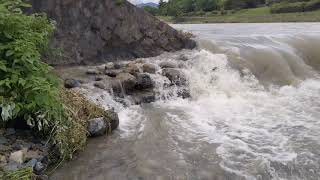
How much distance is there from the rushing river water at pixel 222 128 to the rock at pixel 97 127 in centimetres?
17

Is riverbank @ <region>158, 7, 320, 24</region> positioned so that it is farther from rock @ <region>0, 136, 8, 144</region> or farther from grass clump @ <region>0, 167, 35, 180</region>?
grass clump @ <region>0, 167, 35, 180</region>

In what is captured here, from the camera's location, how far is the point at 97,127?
7.82 metres

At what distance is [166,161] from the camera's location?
6785 millimetres

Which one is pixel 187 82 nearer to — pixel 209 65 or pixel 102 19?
pixel 209 65

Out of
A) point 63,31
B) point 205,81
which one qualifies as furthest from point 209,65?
point 63,31

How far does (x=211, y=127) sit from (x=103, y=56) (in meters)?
5.56

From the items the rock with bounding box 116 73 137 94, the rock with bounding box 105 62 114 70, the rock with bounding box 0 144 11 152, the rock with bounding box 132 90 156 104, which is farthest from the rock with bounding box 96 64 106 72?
the rock with bounding box 0 144 11 152

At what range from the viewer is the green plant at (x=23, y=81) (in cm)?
601

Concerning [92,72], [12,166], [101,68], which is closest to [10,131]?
[12,166]

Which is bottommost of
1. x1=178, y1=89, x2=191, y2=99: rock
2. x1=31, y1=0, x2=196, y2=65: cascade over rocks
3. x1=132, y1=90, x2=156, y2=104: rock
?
x1=178, y1=89, x2=191, y2=99: rock

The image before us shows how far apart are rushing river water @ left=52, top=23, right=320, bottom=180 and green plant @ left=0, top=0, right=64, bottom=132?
91 cm

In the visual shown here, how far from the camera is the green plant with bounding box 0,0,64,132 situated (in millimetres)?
6012

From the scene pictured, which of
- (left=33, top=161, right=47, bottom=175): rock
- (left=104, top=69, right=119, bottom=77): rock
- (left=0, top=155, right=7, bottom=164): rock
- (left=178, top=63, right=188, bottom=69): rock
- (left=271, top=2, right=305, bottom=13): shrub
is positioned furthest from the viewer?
(left=271, top=2, right=305, bottom=13): shrub

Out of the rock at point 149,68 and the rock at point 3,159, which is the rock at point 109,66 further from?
the rock at point 3,159
